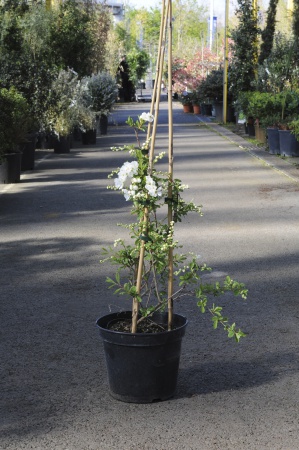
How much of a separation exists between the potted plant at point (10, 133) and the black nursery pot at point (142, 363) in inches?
358

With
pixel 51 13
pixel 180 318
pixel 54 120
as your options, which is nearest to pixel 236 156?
pixel 54 120

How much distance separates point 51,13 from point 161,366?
940 inches

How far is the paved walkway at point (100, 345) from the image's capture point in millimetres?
4305

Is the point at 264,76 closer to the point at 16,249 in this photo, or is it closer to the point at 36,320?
the point at 16,249

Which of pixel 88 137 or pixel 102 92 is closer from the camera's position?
pixel 88 137

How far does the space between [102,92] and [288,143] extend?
8916 millimetres

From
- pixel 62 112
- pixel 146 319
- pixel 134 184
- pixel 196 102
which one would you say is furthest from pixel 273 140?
pixel 196 102

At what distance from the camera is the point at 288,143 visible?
Result: 18859 mm

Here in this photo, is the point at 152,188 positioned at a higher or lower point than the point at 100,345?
higher

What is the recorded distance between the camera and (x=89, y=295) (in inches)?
279

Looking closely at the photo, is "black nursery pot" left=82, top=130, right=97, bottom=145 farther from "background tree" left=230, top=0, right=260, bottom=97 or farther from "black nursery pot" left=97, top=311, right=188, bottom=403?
"black nursery pot" left=97, top=311, right=188, bottom=403

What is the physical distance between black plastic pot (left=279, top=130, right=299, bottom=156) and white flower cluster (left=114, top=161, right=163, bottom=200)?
14.5m

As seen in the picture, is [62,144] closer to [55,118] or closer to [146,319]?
[55,118]

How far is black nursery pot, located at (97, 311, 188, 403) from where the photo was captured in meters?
4.53
